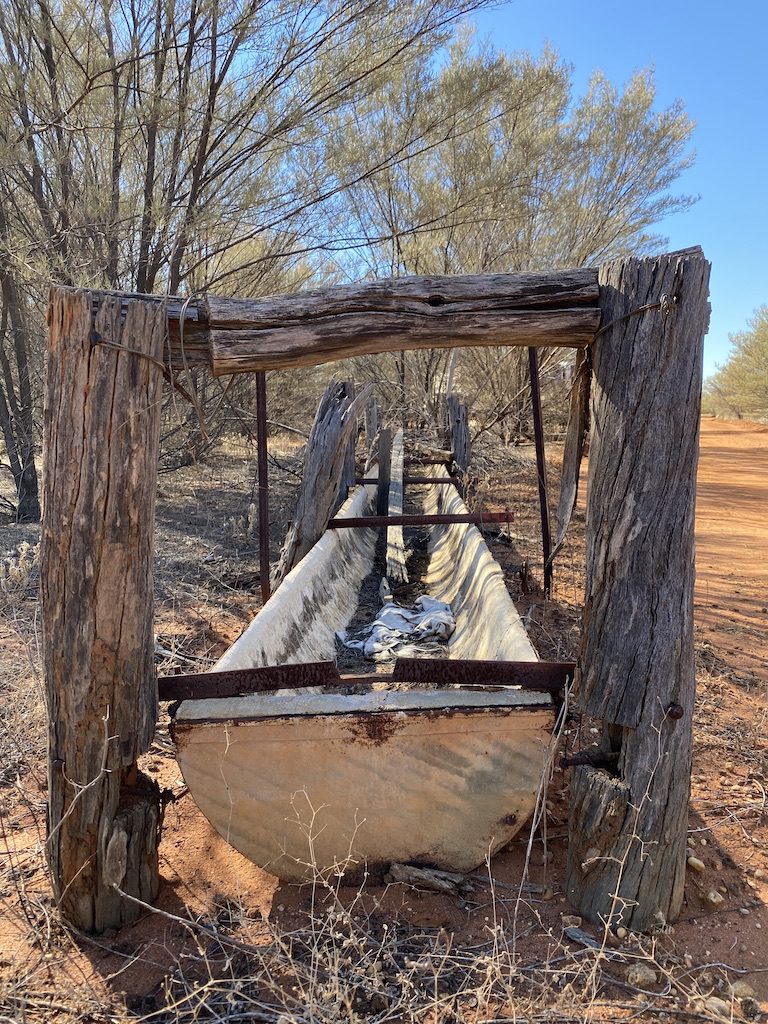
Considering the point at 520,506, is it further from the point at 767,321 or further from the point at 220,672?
the point at 767,321

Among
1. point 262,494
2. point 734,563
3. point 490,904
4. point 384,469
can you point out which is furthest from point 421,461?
point 490,904

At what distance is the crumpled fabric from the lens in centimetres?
448

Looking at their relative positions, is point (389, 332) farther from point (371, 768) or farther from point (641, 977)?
point (641, 977)

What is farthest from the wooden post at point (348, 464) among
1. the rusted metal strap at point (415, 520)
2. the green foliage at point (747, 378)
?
the green foliage at point (747, 378)

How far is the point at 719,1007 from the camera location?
6.70 ft

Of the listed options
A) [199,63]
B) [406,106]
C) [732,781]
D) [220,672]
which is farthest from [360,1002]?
[406,106]

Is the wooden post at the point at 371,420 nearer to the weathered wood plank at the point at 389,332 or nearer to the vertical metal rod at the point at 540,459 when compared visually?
the vertical metal rod at the point at 540,459

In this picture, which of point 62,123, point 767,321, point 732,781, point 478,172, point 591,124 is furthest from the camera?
point 767,321

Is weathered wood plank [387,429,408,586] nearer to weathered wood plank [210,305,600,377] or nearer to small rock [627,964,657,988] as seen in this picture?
weathered wood plank [210,305,600,377]

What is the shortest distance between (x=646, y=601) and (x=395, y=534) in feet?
16.0

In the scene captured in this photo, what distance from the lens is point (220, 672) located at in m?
2.59

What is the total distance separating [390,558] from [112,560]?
428 cm

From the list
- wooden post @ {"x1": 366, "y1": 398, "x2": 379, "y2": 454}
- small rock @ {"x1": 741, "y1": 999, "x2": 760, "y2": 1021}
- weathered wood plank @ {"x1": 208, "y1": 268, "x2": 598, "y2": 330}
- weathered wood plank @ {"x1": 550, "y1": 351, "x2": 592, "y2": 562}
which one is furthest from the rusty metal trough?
wooden post @ {"x1": 366, "y1": 398, "x2": 379, "y2": 454}

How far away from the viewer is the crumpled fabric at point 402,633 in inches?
177
